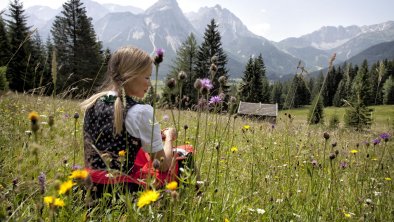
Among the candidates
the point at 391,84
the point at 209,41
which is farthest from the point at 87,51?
the point at 391,84

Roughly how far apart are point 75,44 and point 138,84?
3013 centimetres

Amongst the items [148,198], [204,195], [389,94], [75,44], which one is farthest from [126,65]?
[389,94]

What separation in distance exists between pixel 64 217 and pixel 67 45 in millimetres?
31516

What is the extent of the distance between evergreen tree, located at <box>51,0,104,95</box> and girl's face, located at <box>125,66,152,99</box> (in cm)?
2797

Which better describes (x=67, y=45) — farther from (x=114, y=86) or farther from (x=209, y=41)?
(x=114, y=86)

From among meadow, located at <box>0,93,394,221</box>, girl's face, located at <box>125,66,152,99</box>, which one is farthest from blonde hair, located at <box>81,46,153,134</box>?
meadow, located at <box>0,93,394,221</box>

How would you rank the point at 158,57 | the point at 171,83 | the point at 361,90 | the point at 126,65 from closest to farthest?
the point at 158,57 < the point at 171,83 < the point at 126,65 < the point at 361,90

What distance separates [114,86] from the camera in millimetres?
2566

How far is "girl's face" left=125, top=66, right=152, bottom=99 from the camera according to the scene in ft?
8.59

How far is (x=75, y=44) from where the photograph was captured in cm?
2988

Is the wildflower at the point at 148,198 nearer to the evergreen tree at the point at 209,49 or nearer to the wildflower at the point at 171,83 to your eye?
Answer: the wildflower at the point at 171,83

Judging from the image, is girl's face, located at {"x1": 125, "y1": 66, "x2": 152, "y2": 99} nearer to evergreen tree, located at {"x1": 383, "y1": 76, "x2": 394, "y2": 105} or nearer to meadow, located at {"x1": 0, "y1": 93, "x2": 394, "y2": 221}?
meadow, located at {"x1": 0, "y1": 93, "x2": 394, "y2": 221}

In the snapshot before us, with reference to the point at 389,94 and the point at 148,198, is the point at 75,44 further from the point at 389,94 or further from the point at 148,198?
the point at 389,94

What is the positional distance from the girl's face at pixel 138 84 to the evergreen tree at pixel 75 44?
2797 cm
